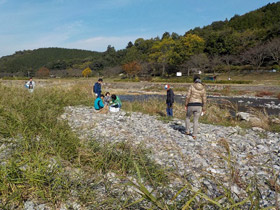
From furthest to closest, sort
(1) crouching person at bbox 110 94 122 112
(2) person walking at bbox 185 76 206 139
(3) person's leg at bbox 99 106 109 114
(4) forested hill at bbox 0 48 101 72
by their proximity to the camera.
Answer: (4) forested hill at bbox 0 48 101 72, (1) crouching person at bbox 110 94 122 112, (3) person's leg at bbox 99 106 109 114, (2) person walking at bbox 185 76 206 139

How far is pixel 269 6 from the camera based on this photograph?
82.4 metres

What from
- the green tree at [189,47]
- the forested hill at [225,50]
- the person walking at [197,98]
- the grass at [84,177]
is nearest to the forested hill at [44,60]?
the forested hill at [225,50]

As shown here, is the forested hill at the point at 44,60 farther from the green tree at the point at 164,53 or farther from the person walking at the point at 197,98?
the person walking at the point at 197,98

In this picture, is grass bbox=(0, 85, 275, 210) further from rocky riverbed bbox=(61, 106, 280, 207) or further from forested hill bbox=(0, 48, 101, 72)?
forested hill bbox=(0, 48, 101, 72)

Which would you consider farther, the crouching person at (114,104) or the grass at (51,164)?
the crouching person at (114,104)

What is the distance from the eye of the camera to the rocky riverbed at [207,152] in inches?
147

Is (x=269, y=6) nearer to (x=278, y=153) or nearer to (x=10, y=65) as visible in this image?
(x=278, y=153)

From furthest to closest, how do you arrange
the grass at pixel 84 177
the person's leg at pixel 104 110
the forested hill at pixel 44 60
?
the forested hill at pixel 44 60 < the person's leg at pixel 104 110 < the grass at pixel 84 177

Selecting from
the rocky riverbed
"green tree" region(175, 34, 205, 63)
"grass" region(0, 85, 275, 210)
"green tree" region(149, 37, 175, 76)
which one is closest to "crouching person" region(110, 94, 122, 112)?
the rocky riverbed

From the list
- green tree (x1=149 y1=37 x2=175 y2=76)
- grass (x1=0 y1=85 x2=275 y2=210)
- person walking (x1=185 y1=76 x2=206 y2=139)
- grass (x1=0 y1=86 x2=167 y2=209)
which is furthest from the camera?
green tree (x1=149 y1=37 x2=175 y2=76)

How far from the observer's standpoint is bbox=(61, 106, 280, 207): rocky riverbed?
3.73m

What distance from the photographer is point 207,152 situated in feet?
17.9

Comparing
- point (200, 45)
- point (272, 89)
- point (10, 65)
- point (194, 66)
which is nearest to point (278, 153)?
point (272, 89)

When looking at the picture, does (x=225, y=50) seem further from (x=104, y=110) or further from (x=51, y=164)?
(x=51, y=164)
